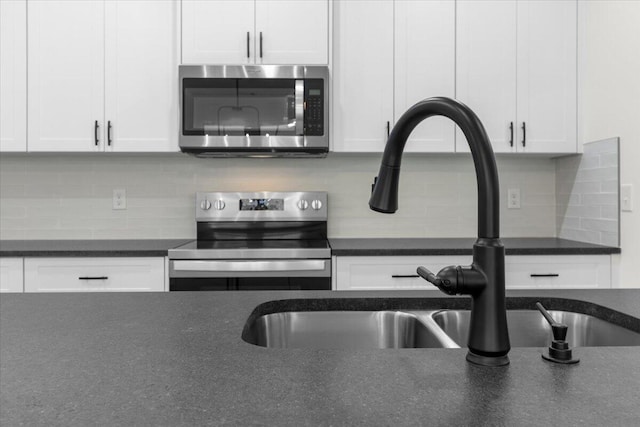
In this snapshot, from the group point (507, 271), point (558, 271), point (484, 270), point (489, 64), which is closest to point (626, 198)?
point (558, 271)

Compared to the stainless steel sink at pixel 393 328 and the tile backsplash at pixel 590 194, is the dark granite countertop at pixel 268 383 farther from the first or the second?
the tile backsplash at pixel 590 194

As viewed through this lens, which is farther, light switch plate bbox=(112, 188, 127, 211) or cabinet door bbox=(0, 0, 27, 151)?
light switch plate bbox=(112, 188, 127, 211)

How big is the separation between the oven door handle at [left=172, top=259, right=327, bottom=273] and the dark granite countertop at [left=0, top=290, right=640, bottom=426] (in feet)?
4.56

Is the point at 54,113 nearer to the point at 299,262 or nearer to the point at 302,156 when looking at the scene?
the point at 302,156

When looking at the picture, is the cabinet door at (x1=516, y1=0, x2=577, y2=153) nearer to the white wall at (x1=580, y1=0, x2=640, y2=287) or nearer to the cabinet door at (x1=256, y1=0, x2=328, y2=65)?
the white wall at (x1=580, y1=0, x2=640, y2=287)

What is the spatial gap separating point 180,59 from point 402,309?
2051 mm

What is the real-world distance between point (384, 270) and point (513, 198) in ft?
3.95

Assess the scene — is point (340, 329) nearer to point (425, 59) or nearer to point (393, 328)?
point (393, 328)

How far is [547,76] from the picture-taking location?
2.69m

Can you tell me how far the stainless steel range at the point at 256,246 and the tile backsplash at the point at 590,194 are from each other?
58.8 inches

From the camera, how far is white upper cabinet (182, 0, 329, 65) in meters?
2.56

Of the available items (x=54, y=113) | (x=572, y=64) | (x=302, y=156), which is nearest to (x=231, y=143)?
(x=302, y=156)

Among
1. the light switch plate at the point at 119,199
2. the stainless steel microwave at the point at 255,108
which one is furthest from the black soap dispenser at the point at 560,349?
the light switch plate at the point at 119,199

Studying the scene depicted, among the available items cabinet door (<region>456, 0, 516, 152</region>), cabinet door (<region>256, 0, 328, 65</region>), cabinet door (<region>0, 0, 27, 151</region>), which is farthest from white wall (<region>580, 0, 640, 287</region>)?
cabinet door (<region>0, 0, 27, 151</region>)
